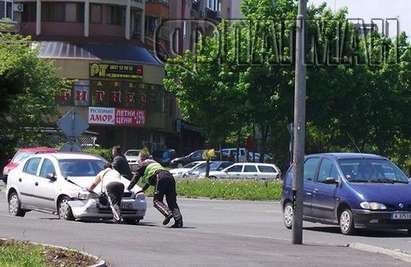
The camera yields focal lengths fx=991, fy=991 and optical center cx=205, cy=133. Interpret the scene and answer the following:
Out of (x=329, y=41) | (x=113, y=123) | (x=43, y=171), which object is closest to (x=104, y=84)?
(x=113, y=123)

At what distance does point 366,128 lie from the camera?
54500 mm

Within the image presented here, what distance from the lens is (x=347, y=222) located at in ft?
65.4

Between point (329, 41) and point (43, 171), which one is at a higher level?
point (329, 41)

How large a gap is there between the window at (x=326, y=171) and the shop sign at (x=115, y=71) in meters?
49.2

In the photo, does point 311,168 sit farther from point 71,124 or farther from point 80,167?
point 71,124

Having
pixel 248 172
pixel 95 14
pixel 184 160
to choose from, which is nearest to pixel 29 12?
pixel 95 14

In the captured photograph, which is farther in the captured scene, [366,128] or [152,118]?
[152,118]

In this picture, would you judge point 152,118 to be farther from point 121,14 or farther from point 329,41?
point 329,41

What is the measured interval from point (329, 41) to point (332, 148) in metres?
10.3

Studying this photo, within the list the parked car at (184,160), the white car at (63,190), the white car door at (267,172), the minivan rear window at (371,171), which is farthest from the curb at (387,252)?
the parked car at (184,160)

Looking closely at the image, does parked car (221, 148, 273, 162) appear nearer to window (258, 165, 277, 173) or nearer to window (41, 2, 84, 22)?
A: window (258, 165, 277, 173)

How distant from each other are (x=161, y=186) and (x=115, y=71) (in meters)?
49.5

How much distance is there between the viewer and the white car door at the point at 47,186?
72.3 ft

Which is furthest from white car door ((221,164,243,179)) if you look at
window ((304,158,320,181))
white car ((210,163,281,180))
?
window ((304,158,320,181))
